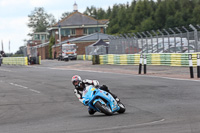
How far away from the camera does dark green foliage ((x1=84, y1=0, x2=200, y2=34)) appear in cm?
A: 10762

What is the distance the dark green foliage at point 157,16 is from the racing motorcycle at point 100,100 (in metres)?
93.7

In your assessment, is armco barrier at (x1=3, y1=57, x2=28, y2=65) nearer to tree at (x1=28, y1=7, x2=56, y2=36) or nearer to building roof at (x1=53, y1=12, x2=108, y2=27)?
building roof at (x1=53, y1=12, x2=108, y2=27)

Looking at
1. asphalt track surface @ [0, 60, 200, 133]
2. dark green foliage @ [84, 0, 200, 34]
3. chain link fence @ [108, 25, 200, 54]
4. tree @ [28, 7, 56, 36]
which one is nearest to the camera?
asphalt track surface @ [0, 60, 200, 133]

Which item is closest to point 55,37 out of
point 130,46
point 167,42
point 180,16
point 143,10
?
point 180,16

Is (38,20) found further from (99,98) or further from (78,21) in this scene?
(99,98)

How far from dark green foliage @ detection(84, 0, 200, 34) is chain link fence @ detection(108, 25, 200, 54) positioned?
6301cm

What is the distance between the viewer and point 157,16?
386ft

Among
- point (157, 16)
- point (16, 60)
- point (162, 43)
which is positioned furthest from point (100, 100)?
point (157, 16)

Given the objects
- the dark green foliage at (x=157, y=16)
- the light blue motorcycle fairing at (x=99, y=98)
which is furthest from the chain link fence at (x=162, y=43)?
the dark green foliage at (x=157, y=16)

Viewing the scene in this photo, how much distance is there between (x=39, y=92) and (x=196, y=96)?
22.7ft

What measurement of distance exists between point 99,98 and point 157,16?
10942cm

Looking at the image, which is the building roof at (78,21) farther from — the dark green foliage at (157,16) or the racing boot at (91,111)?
the racing boot at (91,111)

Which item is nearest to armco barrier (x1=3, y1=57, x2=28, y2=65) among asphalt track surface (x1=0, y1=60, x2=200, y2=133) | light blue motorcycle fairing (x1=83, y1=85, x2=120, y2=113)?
asphalt track surface (x1=0, y1=60, x2=200, y2=133)

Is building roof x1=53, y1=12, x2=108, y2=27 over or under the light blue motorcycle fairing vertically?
over
